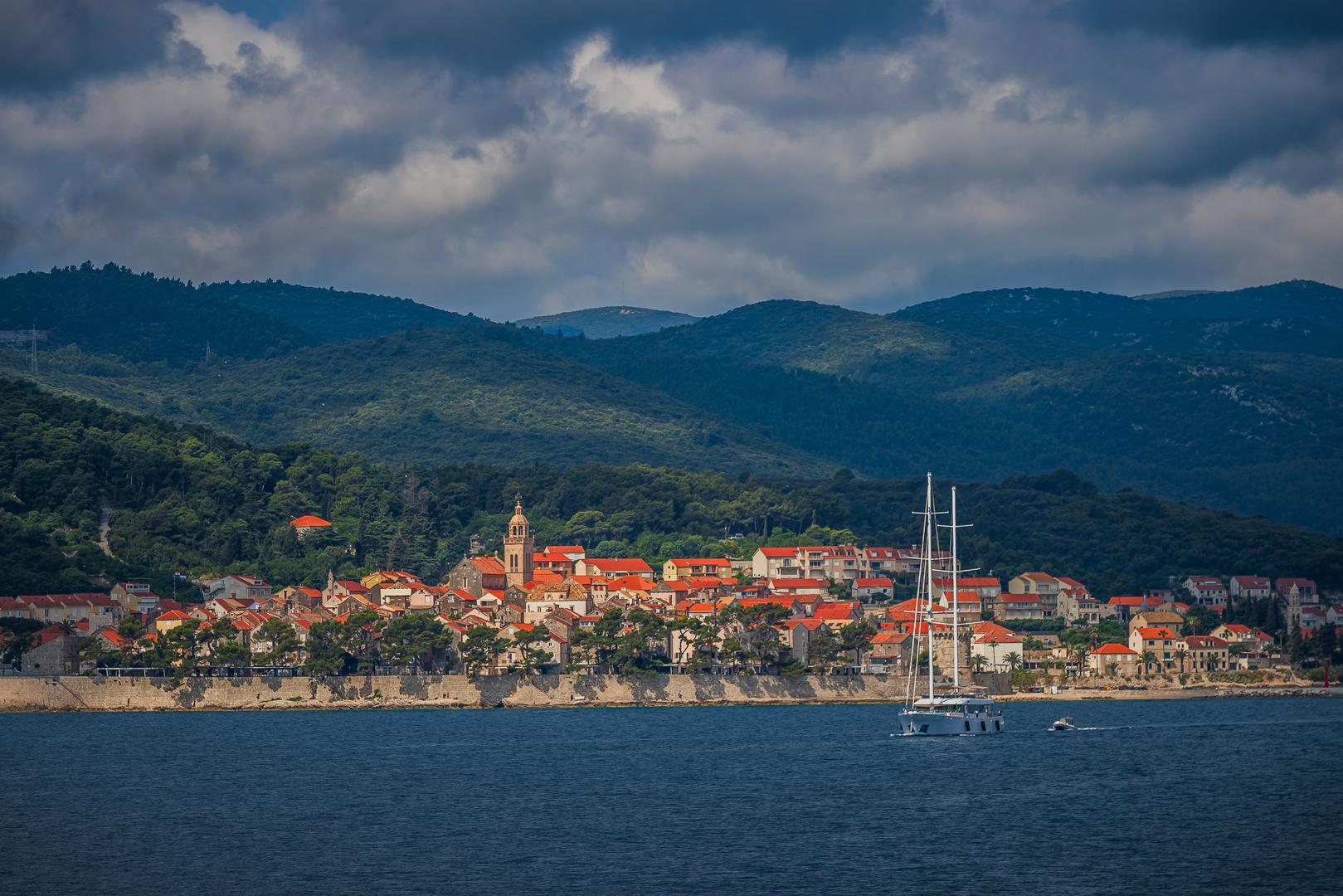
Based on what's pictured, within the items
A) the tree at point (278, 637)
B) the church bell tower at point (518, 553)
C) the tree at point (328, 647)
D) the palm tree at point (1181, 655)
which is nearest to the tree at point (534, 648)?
the tree at point (328, 647)

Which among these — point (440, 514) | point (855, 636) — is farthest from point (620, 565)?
point (855, 636)

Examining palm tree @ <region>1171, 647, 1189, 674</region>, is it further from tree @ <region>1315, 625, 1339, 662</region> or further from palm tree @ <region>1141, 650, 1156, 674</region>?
tree @ <region>1315, 625, 1339, 662</region>

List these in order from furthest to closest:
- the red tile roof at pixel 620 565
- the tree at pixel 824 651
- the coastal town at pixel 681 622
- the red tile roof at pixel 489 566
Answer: the red tile roof at pixel 620 565 < the red tile roof at pixel 489 566 < the tree at pixel 824 651 < the coastal town at pixel 681 622

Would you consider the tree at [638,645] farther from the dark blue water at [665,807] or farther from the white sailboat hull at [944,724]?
the white sailboat hull at [944,724]

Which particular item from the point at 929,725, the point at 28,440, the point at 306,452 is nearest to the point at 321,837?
the point at 929,725

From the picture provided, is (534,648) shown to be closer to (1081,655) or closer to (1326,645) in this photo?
(1081,655)

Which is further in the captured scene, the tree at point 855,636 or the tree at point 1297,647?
the tree at point 1297,647
